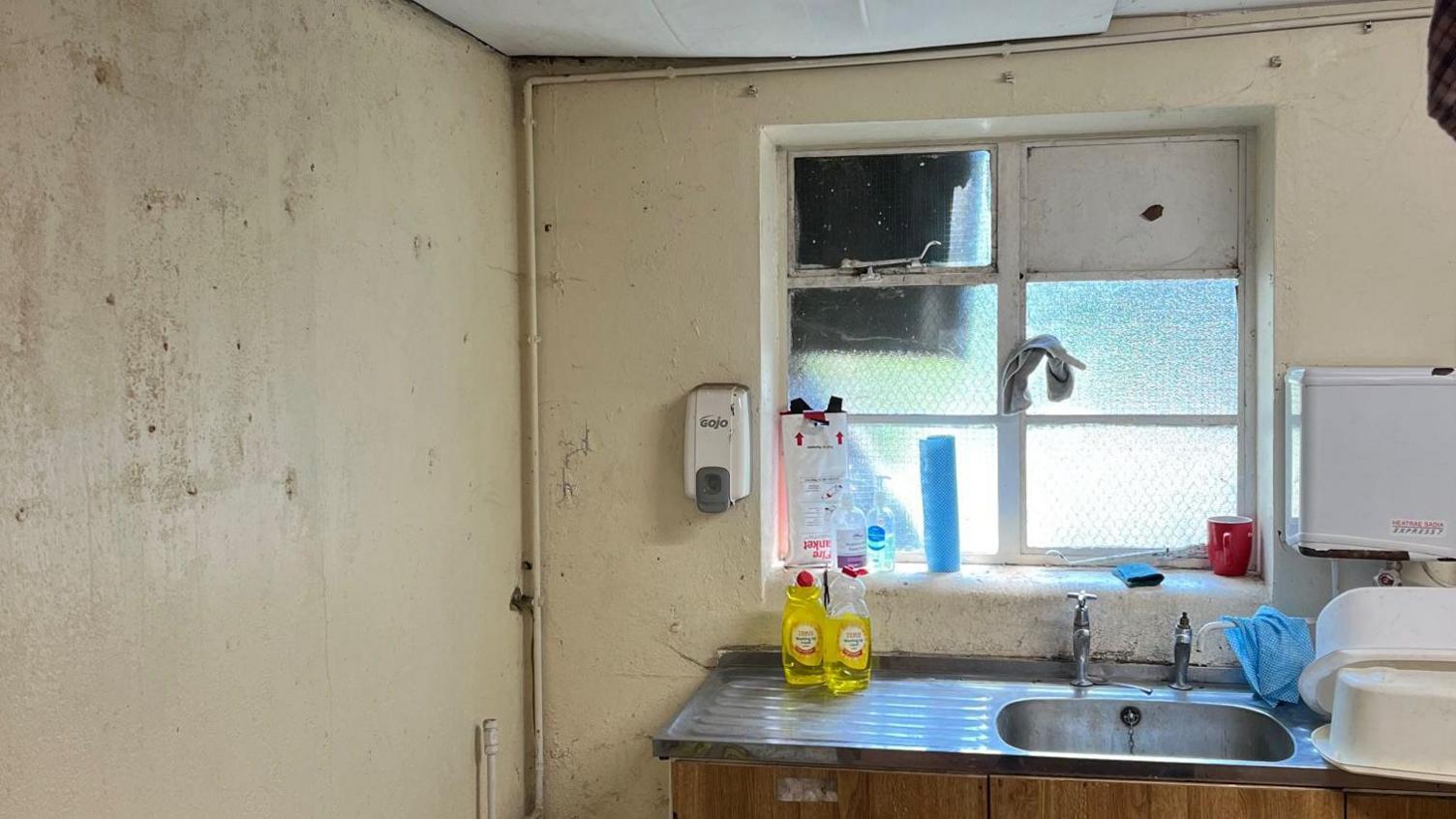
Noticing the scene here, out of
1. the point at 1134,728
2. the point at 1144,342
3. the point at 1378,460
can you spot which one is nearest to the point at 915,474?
the point at 1144,342

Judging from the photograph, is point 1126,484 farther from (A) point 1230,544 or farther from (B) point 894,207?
(B) point 894,207

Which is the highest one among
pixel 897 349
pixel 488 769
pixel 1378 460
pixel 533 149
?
pixel 533 149

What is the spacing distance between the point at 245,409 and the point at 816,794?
119cm

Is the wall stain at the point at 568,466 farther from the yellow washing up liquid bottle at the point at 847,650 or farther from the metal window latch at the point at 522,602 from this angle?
the yellow washing up liquid bottle at the point at 847,650

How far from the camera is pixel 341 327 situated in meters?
1.73

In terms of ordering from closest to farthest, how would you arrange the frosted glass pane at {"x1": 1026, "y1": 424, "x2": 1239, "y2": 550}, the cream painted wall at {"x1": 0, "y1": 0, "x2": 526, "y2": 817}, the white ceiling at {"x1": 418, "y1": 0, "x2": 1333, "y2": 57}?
1. the cream painted wall at {"x1": 0, "y1": 0, "x2": 526, "y2": 817}
2. the white ceiling at {"x1": 418, "y1": 0, "x2": 1333, "y2": 57}
3. the frosted glass pane at {"x1": 1026, "y1": 424, "x2": 1239, "y2": 550}

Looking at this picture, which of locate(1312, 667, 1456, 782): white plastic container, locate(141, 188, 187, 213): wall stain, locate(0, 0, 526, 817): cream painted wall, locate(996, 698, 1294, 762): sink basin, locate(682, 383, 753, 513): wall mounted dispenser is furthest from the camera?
locate(682, 383, 753, 513): wall mounted dispenser

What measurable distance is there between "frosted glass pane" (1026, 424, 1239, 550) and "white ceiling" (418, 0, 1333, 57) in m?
0.91

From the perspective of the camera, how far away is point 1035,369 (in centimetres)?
242

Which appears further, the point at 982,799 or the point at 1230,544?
the point at 1230,544

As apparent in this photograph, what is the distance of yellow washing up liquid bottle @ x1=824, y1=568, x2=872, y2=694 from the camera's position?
2.21 m

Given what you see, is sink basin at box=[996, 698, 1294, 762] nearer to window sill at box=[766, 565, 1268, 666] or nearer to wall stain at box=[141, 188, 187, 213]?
window sill at box=[766, 565, 1268, 666]

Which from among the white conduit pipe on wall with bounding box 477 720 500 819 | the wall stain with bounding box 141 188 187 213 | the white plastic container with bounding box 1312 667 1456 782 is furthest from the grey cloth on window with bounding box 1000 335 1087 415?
the wall stain with bounding box 141 188 187 213

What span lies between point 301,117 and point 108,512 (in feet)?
2.31
